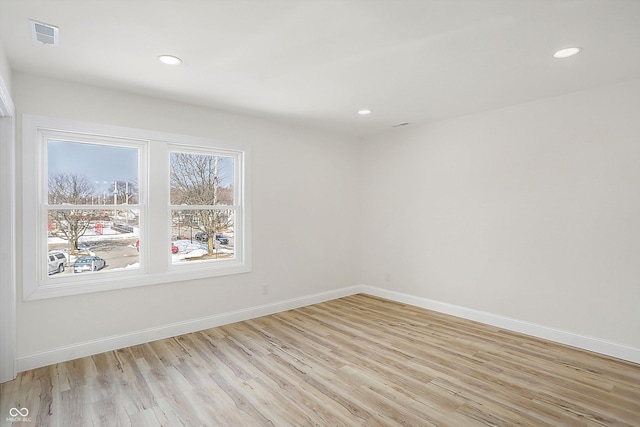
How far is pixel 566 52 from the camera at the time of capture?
8.39ft

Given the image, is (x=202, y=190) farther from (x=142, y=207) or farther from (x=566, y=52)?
(x=566, y=52)

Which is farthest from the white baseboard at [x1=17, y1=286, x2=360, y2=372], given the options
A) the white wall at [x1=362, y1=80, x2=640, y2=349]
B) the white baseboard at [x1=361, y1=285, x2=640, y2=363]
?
the white wall at [x1=362, y1=80, x2=640, y2=349]

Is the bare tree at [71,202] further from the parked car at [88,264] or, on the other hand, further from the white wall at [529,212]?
the white wall at [529,212]

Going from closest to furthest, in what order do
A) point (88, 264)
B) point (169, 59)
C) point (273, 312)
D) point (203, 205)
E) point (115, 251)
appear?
point (169, 59)
point (88, 264)
point (115, 251)
point (203, 205)
point (273, 312)

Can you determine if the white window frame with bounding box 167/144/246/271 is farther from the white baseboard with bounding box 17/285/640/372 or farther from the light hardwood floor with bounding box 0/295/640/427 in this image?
the light hardwood floor with bounding box 0/295/640/427

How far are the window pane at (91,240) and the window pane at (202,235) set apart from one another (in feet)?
1.39

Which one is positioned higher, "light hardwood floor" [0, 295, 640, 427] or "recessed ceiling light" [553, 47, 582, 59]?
"recessed ceiling light" [553, 47, 582, 59]

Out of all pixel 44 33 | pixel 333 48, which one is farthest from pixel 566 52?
pixel 44 33

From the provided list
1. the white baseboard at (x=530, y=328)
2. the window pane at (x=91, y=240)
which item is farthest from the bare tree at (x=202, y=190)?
the white baseboard at (x=530, y=328)

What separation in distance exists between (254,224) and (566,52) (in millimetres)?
3549

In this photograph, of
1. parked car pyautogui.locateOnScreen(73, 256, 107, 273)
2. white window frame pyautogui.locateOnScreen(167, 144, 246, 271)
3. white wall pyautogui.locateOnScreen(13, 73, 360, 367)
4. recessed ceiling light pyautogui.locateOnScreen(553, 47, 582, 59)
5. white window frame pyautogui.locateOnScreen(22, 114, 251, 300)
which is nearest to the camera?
recessed ceiling light pyautogui.locateOnScreen(553, 47, 582, 59)

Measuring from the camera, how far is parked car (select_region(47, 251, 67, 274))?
3.13 m

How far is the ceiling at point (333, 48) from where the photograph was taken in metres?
2.00
